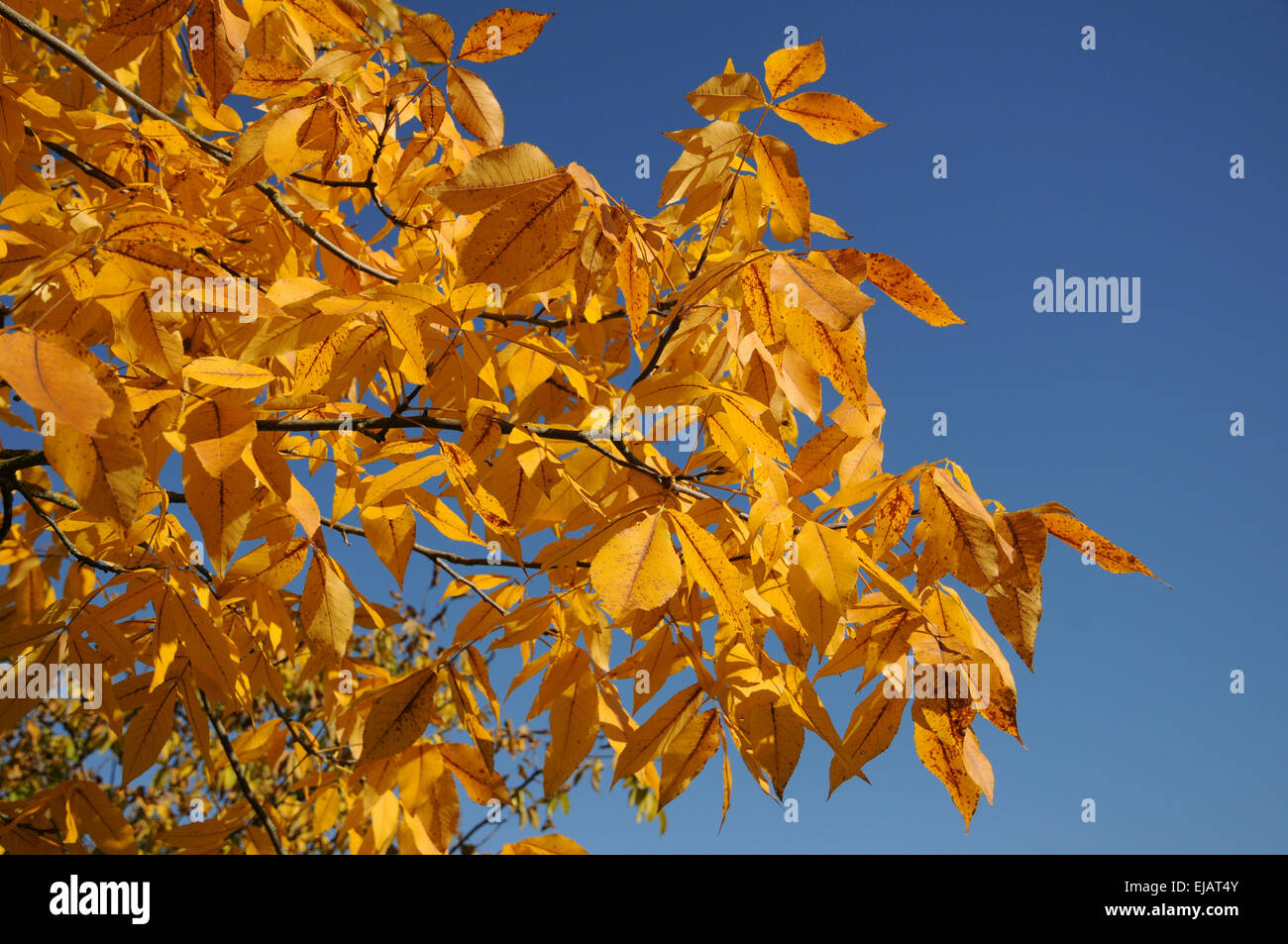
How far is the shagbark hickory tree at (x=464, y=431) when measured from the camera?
3.33 ft

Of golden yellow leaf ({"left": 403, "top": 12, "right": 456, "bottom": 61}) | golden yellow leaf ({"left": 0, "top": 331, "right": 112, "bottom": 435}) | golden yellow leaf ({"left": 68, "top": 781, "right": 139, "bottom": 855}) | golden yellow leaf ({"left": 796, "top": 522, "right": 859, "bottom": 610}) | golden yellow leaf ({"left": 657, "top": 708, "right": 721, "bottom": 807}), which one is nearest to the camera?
golden yellow leaf ({"left": 0, "top": 331, "right": 112, "bottom": 435})

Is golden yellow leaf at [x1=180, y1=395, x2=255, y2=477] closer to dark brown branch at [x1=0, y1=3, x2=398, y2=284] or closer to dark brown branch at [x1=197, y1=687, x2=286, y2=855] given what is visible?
dark brown branch at [x1=0, y1=3, x2=398, y2=284]

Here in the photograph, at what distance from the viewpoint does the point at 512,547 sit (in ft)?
4.54

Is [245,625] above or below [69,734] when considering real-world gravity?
above

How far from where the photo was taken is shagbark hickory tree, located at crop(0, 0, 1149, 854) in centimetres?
101

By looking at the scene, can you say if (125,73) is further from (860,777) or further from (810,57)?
(860,777)

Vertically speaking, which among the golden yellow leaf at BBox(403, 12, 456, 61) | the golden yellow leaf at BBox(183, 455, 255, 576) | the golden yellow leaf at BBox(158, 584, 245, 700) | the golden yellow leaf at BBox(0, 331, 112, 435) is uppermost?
the golden yellow leaf at BBox(403, 12, 456, 61)

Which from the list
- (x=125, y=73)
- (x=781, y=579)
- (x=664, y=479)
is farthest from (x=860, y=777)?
(x=125, y=73)

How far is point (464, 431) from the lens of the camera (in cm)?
127

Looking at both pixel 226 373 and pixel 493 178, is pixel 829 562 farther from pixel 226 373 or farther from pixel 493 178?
pixel 226 373

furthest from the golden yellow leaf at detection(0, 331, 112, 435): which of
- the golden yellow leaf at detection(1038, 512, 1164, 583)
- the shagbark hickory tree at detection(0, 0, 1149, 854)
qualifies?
the golden yellow leaf at detection(1038, 512, 1164, 583)

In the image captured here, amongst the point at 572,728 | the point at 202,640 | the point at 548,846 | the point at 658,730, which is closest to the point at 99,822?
the point at 202,640

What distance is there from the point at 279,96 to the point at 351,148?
156 mm
